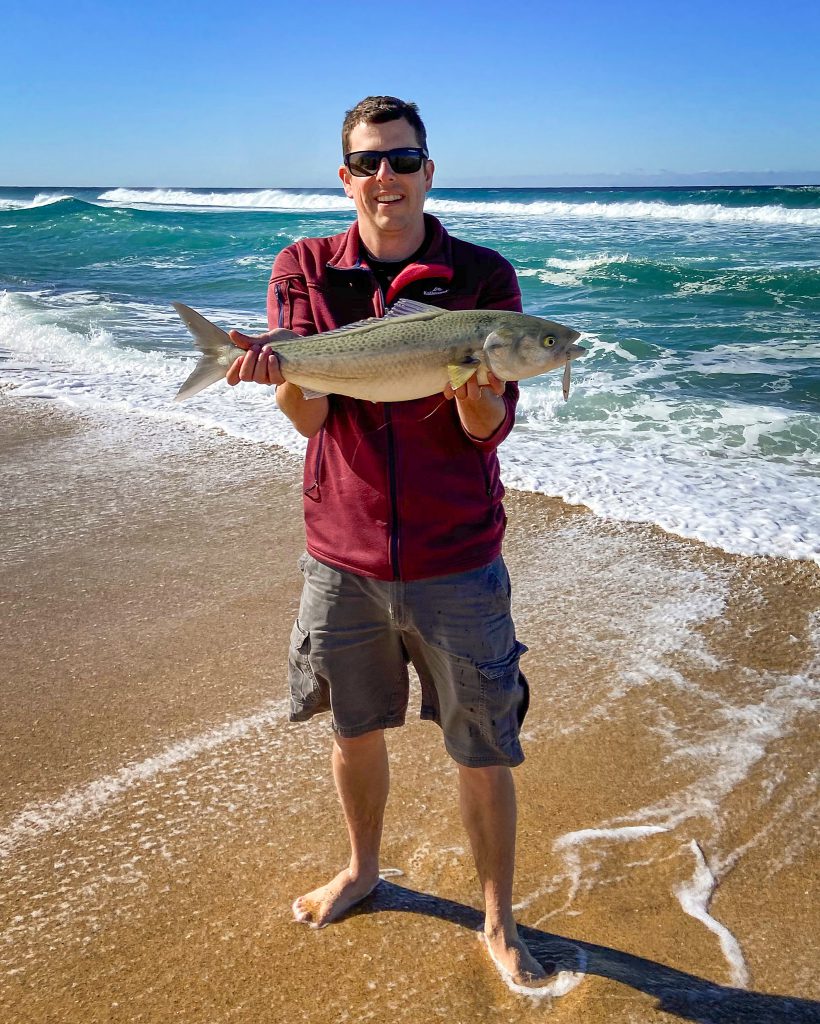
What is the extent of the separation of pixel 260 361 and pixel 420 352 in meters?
0.48

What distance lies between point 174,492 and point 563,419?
4117 mm

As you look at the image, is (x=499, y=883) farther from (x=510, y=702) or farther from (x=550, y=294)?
(x=550, y=294)

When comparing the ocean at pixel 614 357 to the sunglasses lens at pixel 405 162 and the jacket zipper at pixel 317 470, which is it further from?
the sunglasses lens at pixel 405 162

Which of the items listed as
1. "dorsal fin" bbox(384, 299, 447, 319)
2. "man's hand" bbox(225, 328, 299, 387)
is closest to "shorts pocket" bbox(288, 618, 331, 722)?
"man's hand" bbox(225, 328, 299, 387)

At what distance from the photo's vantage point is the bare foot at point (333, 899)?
292cm

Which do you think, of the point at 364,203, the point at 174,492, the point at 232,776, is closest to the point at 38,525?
the point at 174,492

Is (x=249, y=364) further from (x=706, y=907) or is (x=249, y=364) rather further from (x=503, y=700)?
(x=706, y=907)

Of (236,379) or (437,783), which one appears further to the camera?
(437,783)

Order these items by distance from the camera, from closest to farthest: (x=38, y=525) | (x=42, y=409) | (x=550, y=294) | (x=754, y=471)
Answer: (x=38, y=525)
(x=754, y=471)
(x=42, y=409)
(x=550, y=294)

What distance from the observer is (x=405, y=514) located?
258cm

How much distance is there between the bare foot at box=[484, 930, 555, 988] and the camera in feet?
8.82

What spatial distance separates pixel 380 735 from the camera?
9.67 feet

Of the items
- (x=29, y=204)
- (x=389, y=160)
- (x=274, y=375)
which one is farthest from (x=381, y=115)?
(x=29, y=204)

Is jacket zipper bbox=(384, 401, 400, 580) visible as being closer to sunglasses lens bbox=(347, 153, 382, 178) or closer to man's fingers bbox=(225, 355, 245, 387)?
man's fingers bbox=(225, 355, 245, 387)
